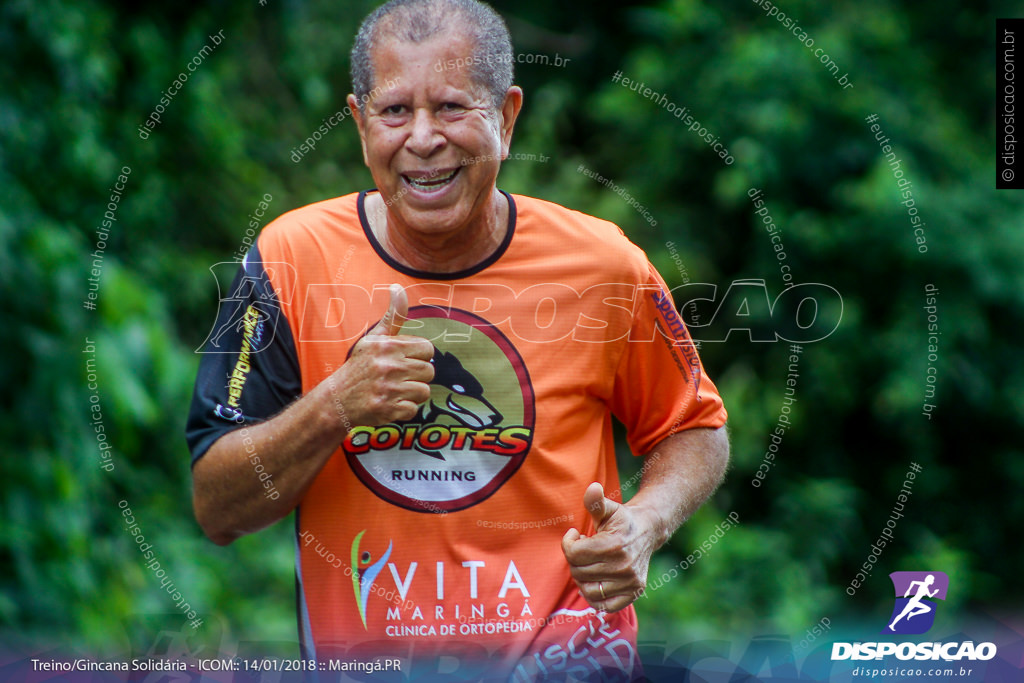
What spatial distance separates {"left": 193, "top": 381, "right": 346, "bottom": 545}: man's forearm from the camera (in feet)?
6.22

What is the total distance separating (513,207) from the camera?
226 centimetres

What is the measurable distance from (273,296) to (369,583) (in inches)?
25.3

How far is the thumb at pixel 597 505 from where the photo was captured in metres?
1.88

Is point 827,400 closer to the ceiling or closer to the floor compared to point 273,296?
closer to the floor

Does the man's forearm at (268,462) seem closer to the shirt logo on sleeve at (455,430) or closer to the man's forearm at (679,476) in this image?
the shirt logo on sleeve at (455,430)

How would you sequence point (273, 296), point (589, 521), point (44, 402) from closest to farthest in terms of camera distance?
point (273, 296), point (589, 521), point (44, 402)

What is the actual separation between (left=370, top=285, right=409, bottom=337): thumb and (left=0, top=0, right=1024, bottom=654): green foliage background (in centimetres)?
184

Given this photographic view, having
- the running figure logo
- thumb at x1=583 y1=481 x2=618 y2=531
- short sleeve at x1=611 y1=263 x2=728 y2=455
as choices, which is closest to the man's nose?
short sleeve at x1=611 y1=263 x2=728 y2=455

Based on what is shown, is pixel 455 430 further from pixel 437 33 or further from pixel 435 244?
pixel 437 33

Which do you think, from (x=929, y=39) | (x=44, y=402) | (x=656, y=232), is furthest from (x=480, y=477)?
(x=929, y=39)

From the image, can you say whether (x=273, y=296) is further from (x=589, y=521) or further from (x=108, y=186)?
(x=108, y=186)

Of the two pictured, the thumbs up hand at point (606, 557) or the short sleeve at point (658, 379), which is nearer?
the thumbs up hand at point (606, 557)

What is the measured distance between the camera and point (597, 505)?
6.27 feet

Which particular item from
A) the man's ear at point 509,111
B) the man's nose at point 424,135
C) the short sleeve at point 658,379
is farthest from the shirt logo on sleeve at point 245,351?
the short sleeve at point 658,379
